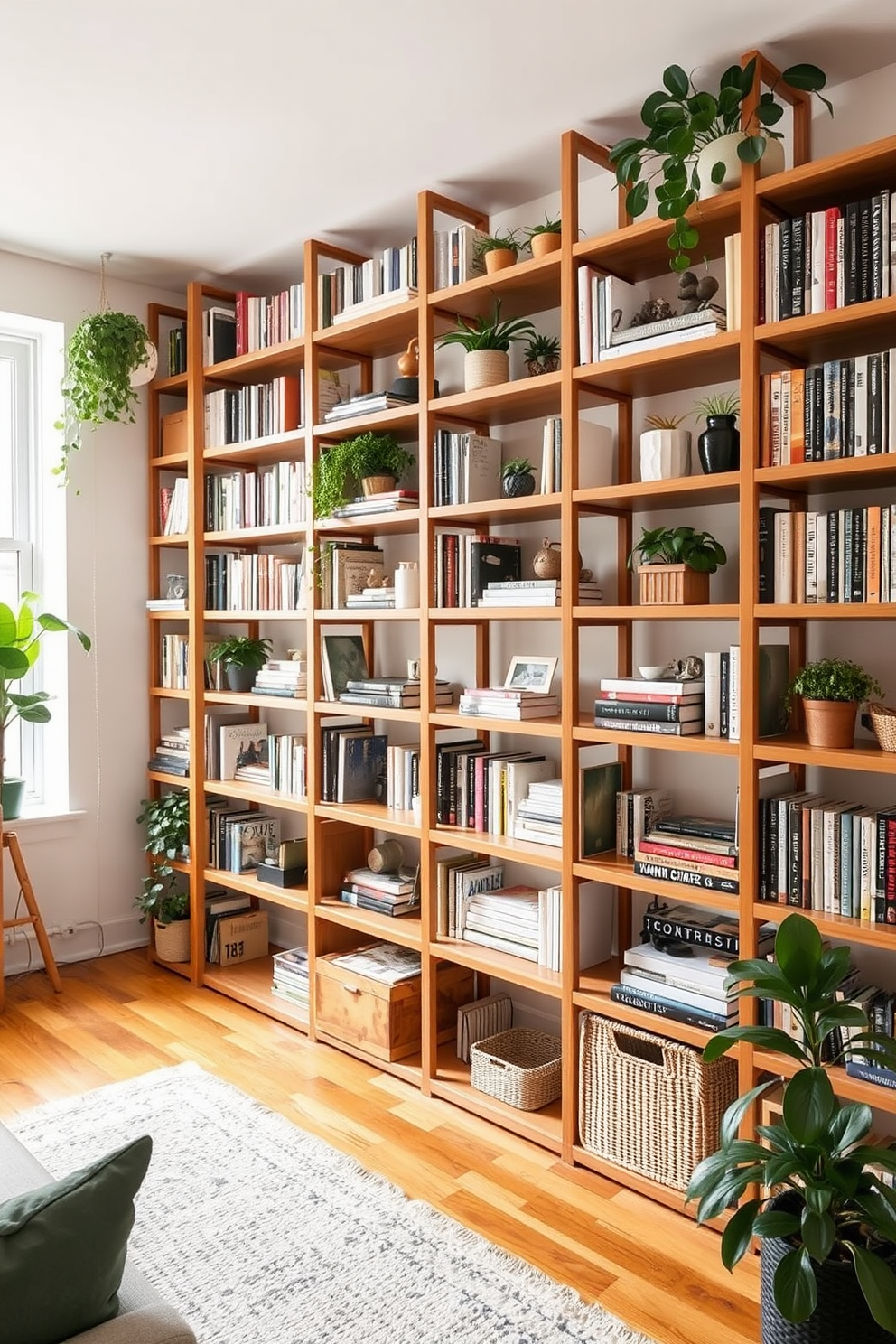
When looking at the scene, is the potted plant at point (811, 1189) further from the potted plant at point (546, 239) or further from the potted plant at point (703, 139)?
the potted plant at point (546, 239)

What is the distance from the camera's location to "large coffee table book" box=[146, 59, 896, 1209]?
2.27 meters

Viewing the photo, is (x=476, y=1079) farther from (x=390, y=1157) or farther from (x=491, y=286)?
(x=491, y=286)

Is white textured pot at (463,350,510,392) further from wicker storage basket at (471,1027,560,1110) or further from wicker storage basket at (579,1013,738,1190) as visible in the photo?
wicker storage basket at (471,1027,560,1110)

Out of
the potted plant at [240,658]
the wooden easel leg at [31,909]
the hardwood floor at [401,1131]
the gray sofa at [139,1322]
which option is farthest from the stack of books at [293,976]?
the gray sofa at [139,1322]

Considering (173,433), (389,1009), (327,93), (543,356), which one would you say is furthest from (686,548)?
(173,433)

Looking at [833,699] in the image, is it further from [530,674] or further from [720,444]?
[530,674]

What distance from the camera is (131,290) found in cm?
418

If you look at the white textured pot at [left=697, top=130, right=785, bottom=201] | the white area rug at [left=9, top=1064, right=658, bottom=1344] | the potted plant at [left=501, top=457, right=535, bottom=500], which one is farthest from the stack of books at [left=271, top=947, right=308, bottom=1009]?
the white textured pot at [left=697, top=130, right=785, bottom=201]

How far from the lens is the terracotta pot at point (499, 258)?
288 centimetres

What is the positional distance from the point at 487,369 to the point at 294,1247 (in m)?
2.31

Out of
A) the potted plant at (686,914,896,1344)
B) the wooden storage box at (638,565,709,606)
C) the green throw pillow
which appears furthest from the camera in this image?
the wooden storage box at (638,565,709,606)

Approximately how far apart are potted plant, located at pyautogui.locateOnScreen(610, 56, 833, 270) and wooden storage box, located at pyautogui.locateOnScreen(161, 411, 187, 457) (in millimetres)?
2211

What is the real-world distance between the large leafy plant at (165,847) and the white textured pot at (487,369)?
84.1 inches

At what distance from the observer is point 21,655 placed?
3.60 m
